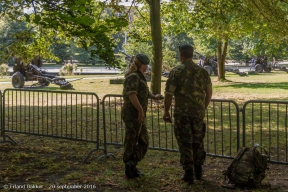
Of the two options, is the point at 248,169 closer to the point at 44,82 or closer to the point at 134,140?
the point at 134,140

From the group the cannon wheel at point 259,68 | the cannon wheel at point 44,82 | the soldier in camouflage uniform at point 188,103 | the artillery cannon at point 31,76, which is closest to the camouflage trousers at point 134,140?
the soldier in camouflage uniform at point 188,103

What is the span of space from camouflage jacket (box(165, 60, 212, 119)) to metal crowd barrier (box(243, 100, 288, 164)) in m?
1.03

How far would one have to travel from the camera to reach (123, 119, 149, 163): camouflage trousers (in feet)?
19.2

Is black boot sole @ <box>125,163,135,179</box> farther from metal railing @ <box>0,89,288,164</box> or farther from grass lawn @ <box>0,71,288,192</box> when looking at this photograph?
metal railing @ <box>0,89,288,164</box>

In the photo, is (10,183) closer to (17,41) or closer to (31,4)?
(31,4)

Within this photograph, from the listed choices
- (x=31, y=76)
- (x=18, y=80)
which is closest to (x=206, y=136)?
(x=18, y=80)

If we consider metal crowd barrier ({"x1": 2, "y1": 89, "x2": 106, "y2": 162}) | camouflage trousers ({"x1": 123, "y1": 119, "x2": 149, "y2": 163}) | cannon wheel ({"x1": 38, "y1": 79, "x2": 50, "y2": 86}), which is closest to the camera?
camouflage trousers ({"x1": 123, "y1": 119, "x2": 149, "y2": 163})

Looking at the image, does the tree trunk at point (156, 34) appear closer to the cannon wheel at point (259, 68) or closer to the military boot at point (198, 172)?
the military boot at point (198, 172)

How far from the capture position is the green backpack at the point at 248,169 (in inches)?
217

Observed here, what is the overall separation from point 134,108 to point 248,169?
177cm

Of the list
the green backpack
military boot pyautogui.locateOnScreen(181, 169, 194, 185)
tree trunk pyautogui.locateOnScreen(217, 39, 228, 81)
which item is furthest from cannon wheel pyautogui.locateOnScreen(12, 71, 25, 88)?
the green backpack

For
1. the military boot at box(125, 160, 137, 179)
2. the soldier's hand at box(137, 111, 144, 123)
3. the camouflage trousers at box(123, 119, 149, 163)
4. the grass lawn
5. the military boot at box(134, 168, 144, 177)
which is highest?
the soldier's hand at box(137, 111, 144, 123)

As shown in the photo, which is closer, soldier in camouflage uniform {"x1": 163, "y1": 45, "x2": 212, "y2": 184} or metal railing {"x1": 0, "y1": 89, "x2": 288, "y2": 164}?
soldier in camouflage uniform {"x1": 163, "y1": 45, "x2": 212, "y2": 184}

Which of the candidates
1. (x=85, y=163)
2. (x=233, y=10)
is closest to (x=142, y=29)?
(x=233, y=10)
